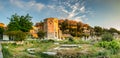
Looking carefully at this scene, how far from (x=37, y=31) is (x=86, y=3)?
43.9 ft

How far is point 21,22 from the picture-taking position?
24.4 m

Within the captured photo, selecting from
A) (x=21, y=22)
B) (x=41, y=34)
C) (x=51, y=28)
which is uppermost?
(x=21, y=22)

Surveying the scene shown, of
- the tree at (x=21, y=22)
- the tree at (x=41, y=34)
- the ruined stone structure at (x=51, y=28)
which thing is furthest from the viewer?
the ruined stone structure at (x=51, y=28)

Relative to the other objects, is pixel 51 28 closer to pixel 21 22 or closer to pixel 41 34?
pixel 41 34

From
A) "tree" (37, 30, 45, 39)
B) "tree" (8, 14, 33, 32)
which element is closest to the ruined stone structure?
"tree" (37, 30, 45, 39)

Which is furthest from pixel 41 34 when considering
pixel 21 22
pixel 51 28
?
pixel 21 22

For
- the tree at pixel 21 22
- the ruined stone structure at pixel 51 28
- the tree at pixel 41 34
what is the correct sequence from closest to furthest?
1. the tree at pixel 21 22
2. the tree at pixel 41 34
3. the ruined stone structure at pixel 51 28

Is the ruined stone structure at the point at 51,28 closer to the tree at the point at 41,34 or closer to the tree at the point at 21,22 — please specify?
the tree at the point at 41,34

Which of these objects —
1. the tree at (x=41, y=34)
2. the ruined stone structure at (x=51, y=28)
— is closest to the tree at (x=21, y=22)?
the tree at (x=41, y=34)

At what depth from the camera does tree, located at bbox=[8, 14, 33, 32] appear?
2385cm

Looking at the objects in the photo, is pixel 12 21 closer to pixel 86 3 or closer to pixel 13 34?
pixel 13 34

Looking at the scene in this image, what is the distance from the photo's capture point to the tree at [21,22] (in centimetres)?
2385

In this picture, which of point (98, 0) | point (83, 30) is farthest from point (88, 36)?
point (98, 0)

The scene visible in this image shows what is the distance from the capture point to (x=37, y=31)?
1164 inches
